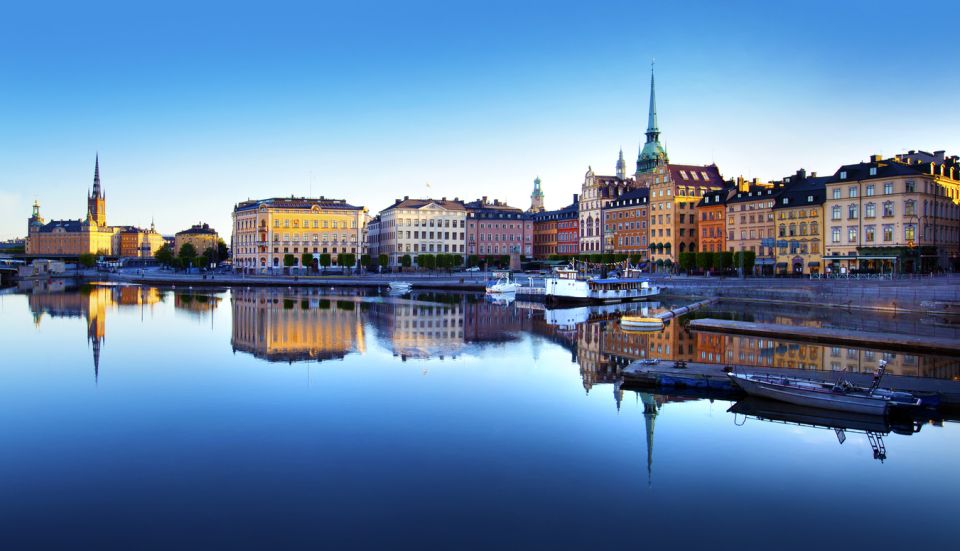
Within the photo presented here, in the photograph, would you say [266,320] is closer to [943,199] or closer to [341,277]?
[341,277]

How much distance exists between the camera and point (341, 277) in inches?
4203

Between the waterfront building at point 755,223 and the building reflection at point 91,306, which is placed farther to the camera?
the waterfront building at point 755,223

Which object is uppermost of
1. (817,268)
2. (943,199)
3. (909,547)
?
(943,199)

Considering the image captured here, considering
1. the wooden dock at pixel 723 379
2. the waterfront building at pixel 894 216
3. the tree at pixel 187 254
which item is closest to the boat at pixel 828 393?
the wooden dock at pixel 723 379

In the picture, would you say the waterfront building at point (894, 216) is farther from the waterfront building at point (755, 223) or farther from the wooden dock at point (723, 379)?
the wooden dock at point (723, 379)

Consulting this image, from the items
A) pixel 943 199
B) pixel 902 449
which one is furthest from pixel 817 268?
pixel 902 449

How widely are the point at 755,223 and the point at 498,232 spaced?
5135 cm

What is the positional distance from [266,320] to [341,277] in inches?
2134

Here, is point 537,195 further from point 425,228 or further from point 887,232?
point 887,232

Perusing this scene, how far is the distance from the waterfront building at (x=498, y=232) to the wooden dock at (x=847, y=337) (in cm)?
8438

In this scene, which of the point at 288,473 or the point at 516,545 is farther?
the point at 288,473

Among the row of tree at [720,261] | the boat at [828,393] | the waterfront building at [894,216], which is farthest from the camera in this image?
the row of tree at [720,261]

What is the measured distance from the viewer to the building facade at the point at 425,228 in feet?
410

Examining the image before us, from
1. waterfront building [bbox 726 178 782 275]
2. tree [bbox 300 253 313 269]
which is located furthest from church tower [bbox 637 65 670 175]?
tree [bbox 300 253 313 269]
